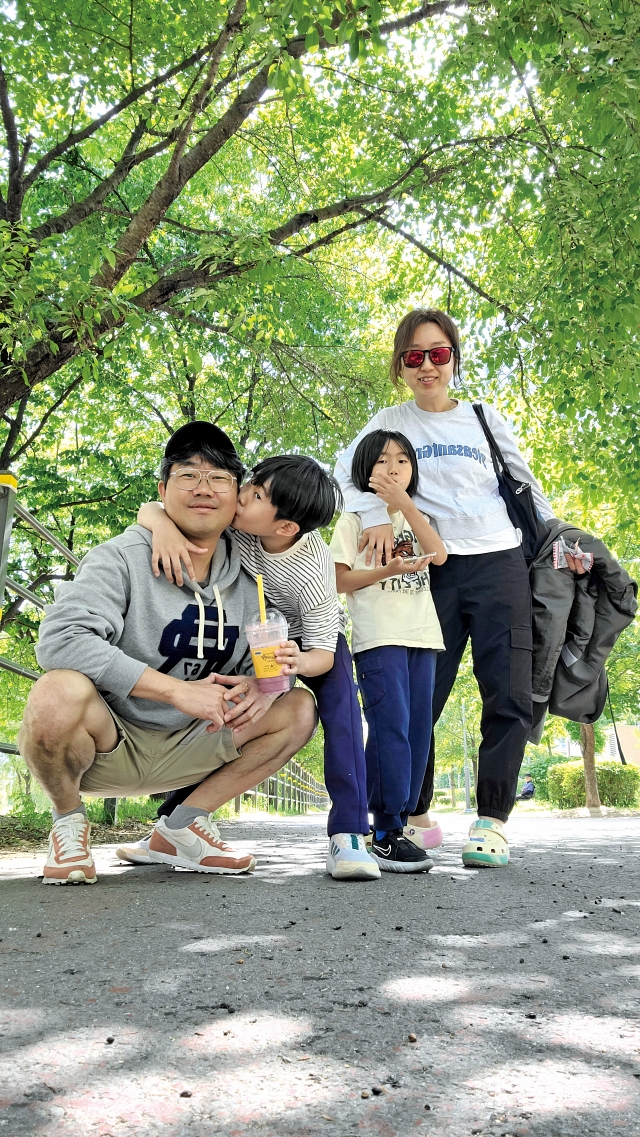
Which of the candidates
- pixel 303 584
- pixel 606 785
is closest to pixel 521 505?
pixel 303 584

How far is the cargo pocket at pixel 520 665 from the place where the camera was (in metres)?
3.79

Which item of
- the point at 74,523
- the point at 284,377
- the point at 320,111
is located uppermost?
the point at 320,111

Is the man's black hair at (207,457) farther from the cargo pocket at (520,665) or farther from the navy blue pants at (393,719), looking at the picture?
the cargo pocket at (520,665)

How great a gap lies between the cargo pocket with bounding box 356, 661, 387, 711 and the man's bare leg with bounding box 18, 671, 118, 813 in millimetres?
1059

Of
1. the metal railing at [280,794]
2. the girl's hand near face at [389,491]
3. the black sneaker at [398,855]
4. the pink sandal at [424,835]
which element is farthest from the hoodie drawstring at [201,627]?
the metal railing at [280,794]

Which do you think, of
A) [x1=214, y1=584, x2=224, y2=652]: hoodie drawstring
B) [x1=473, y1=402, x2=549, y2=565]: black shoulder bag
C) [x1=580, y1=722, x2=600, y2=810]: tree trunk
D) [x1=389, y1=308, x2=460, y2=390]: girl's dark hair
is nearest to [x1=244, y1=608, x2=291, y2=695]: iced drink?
[x1=214, y1=584, x2=224, y2=652]: hoodie drawstring

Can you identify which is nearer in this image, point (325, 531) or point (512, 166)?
point (512, 166)

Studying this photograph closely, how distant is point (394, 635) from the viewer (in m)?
3.68

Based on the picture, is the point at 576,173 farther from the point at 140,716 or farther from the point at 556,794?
the point at 556,794

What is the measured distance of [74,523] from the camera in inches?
433

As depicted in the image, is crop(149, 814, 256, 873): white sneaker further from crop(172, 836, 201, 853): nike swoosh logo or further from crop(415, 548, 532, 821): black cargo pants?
crop(415, 548, 532, 821): black cargo pants

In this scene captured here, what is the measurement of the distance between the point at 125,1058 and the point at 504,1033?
0.63 metres

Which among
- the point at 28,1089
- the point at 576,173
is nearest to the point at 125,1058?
the point at 28,1089

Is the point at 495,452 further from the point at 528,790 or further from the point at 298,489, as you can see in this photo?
the point at 528,790
